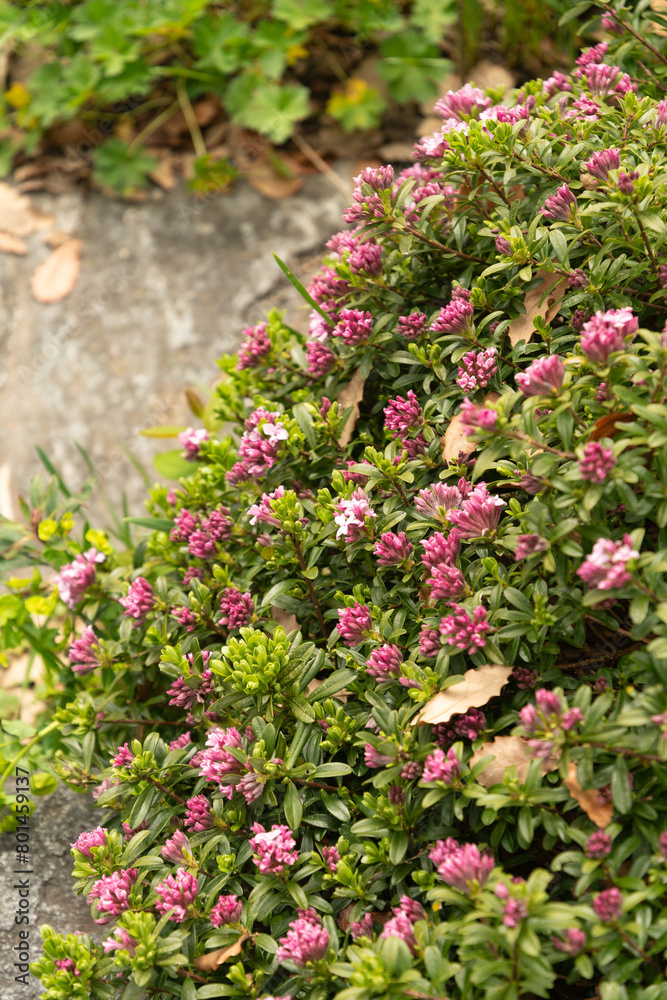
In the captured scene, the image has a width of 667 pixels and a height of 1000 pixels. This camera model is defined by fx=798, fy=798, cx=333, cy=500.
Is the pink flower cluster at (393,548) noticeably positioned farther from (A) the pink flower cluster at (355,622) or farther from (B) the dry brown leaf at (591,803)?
(B) the dry brown leaf at (591,803)

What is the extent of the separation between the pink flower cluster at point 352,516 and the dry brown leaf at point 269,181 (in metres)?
3.28

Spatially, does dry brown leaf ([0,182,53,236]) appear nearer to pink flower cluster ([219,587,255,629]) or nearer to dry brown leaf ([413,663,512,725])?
pink flower cluster ([219,587,255,629])

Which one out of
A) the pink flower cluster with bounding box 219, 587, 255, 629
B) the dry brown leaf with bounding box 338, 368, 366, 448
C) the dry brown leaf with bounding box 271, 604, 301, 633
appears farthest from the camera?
the dry brown leaf with bounding box 338, 368, 366, 448

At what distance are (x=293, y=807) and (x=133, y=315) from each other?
11.2ft

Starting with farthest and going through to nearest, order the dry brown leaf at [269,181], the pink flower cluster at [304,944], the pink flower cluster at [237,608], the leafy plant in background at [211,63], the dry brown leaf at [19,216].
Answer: the dry brown leaf at [19,216] → the dry brown leaf at [269,181] → the leafy plant in background at [211,63] → the pink flower cluster at [237,608] → the pink flower cluster at [304,944]

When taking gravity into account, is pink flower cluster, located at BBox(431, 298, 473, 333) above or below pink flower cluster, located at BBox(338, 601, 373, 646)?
above

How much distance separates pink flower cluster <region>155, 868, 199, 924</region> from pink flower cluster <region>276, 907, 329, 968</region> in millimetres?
270

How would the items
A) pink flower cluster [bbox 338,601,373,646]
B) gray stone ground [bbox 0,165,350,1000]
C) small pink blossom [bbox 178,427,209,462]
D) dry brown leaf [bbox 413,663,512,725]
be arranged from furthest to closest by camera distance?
gray stone ground [bbox 0,165,350,1000] → small pink blossom [bbox 178,427,209,462] → pink flower cluster [bbox 338,601,373,646] → dry brown leaf [bbox 413,663,512,725]

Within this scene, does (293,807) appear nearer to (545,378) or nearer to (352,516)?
(352,516)

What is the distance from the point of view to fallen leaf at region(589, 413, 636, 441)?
1900 millimetres

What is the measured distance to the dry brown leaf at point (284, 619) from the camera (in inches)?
96.6

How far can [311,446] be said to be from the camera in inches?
100

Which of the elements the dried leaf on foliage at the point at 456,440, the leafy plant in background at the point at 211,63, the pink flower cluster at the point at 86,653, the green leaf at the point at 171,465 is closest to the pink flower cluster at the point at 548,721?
the dried leaf on foliage at the point at 456,440

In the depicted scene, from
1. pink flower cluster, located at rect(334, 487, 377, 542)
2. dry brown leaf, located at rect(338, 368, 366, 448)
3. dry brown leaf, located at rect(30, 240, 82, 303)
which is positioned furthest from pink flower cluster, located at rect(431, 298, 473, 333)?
dry brown leaf, located at rect(30, 240, 82, 303)
